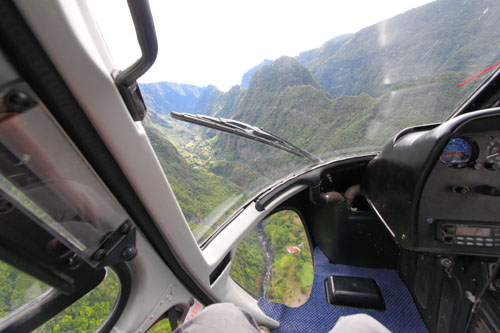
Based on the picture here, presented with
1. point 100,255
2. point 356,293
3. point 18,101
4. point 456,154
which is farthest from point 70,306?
point 356,293

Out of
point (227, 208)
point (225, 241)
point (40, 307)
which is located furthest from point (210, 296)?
point (40, 307)

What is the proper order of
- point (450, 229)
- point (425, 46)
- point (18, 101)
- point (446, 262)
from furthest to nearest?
point (425, 46) < point (446, 262) < point (450, 229) < point (18, 101)

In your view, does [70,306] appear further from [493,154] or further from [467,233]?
[493,154]

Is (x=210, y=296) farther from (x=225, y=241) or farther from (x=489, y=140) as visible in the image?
(x=489, y=140)

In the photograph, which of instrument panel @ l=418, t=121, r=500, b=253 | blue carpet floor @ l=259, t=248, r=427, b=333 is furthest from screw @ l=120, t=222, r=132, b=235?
blue carpet floor @ l=259, t=248, r=427, b=333

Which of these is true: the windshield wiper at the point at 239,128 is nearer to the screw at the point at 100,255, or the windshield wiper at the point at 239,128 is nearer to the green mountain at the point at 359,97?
the green mountain at the point at 359,97

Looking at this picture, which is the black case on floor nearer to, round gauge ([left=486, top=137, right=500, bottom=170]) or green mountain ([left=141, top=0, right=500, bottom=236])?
green mountain ([left=141, top=0, right=500, bottom=236])
